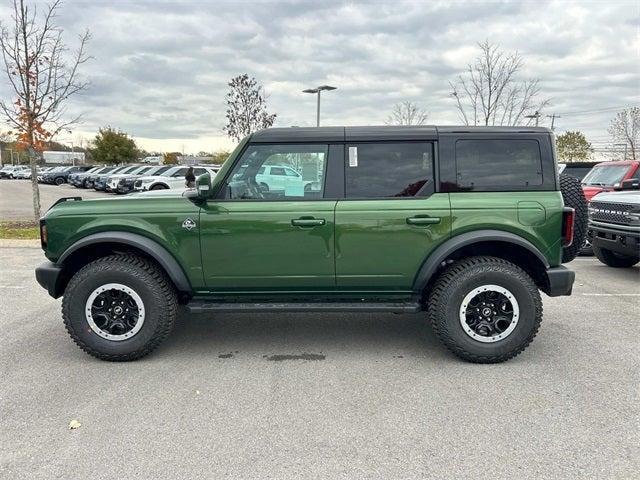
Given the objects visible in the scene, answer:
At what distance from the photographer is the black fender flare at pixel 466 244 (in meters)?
3.70

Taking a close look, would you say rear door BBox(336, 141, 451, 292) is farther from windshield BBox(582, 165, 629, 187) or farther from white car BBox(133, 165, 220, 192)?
white car BBox(133, 165, 220, 192)

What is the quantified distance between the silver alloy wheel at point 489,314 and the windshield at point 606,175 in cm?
752

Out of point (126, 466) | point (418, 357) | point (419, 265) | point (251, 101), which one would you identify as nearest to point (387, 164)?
point (419, 265)

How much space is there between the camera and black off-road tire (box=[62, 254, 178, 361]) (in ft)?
12.4

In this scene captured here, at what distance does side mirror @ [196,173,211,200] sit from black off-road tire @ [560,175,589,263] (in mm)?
3099

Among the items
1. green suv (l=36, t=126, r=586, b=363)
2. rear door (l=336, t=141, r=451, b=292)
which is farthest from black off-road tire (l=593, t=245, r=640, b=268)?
rear door (l=336, t=141, r=451, b=292)

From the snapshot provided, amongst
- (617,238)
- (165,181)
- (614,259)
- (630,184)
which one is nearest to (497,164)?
(617,238)

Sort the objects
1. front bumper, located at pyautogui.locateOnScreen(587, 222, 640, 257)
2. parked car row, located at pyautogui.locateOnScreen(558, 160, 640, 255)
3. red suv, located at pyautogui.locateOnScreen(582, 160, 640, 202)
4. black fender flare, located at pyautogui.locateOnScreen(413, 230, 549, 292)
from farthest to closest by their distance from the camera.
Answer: red suv, located at pyautogui.locateOnScreen(582, 160, 640, 202) → parked car row, located at pyautogui.locateOnScreen(558, 160, 640, 255) → front bumper, located at pyautogui.locateOnScreen(587, 222, 640, 257) → black fender flare, located at pyautogui.locateOnScreen(413, 230, 549, 292)

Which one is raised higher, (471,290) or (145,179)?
(145,179)

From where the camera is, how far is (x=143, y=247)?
3744mm

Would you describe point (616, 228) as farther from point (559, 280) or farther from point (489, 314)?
point (489, 314)

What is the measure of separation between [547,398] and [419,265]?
1337 millimetres

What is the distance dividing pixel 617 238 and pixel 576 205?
10.8 feet

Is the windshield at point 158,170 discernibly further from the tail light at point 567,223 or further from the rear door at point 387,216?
the tail light at point 567,223
